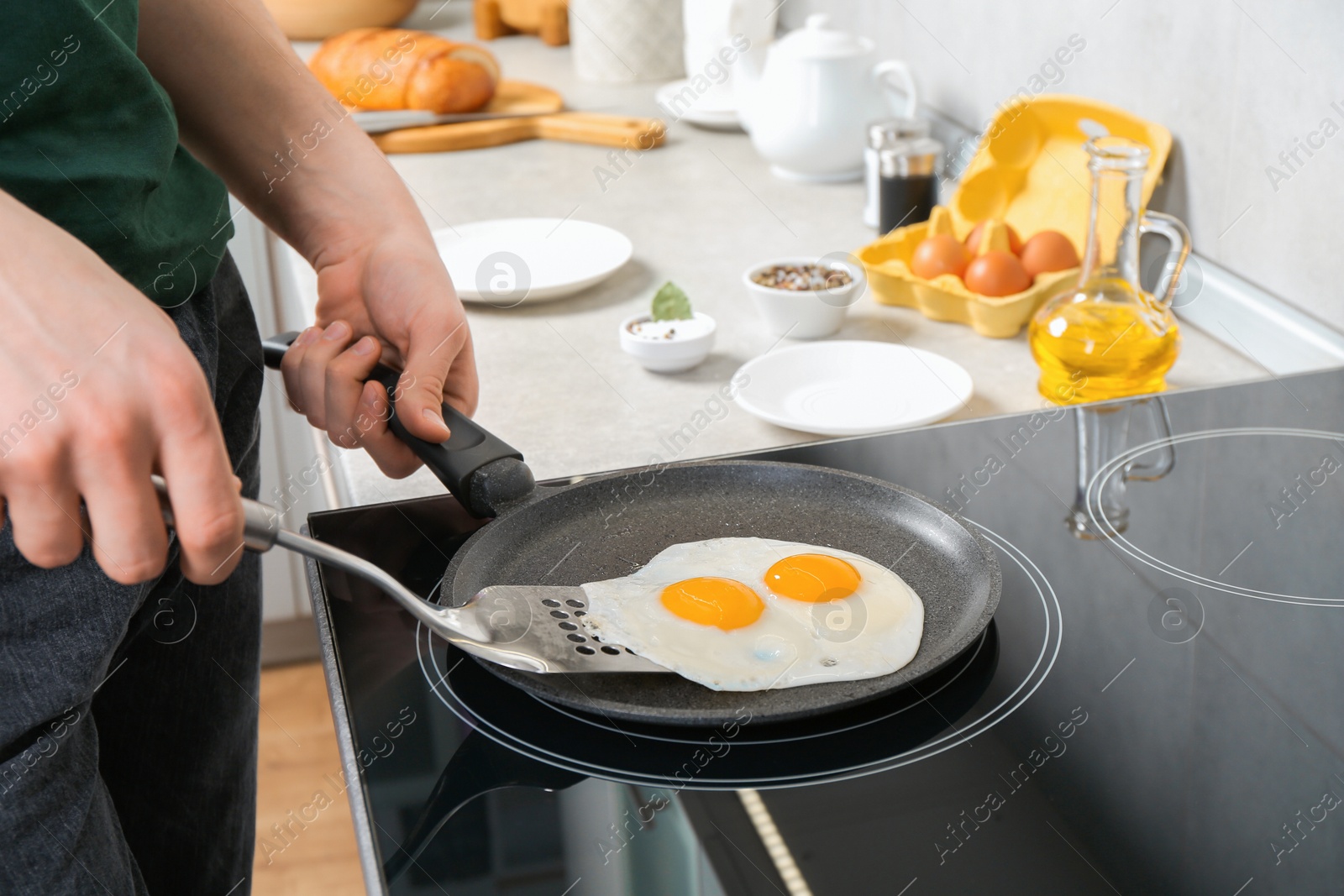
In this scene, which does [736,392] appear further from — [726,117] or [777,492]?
[726,117]

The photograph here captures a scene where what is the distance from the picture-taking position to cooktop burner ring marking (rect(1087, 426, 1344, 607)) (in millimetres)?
668

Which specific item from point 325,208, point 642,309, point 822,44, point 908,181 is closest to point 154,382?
point 325,208

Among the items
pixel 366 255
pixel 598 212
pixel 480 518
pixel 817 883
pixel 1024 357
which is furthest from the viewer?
pixel 598 212

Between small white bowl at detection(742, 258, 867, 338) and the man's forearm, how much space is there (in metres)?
0.38

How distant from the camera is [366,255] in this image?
2.86 feet

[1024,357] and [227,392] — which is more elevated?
[227,392]

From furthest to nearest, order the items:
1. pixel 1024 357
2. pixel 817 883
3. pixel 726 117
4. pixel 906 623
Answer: pixel 726 117 → pixel 1024 357 → pixel 906 623 → pixel 817 883

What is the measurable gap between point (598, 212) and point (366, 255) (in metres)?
0.75

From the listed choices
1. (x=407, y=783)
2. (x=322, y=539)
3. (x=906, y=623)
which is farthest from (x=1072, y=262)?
(x=407, y=783)

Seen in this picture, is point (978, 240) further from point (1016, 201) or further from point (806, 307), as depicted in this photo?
point (806, 307)

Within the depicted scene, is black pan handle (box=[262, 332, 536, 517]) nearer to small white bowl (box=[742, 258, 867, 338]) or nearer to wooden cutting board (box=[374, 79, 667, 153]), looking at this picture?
small white bowl (box=[742, 258, 867, 338])

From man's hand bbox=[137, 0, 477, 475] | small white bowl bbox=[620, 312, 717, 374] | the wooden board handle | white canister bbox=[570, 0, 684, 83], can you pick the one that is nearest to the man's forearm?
man's hand bbox=[137, 0, 477, 475]

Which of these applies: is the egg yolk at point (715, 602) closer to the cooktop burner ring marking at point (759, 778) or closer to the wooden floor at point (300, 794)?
the cooktop burner ring marking at point (759, 778)

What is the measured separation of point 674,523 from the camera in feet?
2.47
